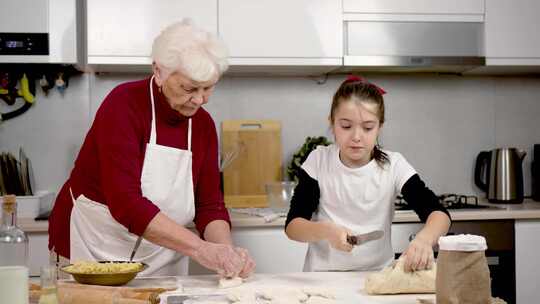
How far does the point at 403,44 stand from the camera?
3.04 metres

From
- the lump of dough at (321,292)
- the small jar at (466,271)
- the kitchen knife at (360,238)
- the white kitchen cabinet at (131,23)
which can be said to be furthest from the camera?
the white kitchen cabinet at (131,23)

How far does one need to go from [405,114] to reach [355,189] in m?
1.37

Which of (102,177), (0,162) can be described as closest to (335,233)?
(102,177)

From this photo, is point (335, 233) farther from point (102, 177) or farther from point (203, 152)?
point (102, 177)

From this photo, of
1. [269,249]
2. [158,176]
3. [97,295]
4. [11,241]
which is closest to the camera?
[11,241]

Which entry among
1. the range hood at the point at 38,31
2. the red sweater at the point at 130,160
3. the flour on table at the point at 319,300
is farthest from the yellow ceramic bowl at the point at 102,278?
the range hood at the point at 38,31

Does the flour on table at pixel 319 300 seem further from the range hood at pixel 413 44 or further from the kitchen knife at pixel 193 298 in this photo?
the range hood at pixel 413 44

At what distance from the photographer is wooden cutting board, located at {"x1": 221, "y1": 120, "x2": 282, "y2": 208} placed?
3.18m

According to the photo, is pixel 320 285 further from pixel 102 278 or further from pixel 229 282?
pixel 102 278

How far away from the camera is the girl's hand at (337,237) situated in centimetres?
174

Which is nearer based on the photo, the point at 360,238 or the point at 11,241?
the point at 11,241

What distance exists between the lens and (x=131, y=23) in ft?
9.52

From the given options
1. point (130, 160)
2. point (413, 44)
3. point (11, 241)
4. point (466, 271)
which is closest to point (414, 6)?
point (413, 44)

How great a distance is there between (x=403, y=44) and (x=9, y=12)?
156 cm
